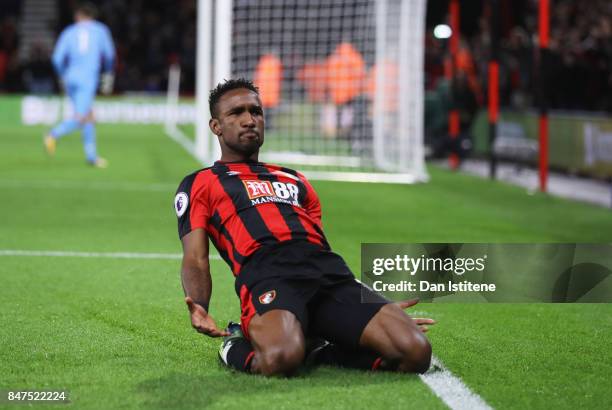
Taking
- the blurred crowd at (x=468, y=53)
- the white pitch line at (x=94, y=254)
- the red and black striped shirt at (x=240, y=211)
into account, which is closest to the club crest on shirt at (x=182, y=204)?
the red and black striped shirt at (x=240, y=211)

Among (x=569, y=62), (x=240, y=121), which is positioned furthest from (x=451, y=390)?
(x=569, y=62)

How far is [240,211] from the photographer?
15.1ft

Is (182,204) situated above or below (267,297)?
above

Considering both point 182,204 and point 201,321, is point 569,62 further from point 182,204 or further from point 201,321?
point 201,321

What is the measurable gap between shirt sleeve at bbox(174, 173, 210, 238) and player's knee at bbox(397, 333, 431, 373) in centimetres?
100

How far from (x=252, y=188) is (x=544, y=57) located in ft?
28.3

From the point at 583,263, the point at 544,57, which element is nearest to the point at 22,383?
the point at 583,263

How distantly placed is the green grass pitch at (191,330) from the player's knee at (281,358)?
0.05 metres

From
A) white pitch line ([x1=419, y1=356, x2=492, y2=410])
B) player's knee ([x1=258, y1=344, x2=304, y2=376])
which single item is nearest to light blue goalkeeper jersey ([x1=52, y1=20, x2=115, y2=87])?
white pitch line ([x1=419, y1=356, x2=492, y2=410])

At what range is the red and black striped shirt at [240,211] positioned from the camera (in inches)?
179

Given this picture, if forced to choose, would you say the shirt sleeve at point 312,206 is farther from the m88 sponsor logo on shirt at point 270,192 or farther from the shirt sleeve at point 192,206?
the shirt sleeve at point 192,206

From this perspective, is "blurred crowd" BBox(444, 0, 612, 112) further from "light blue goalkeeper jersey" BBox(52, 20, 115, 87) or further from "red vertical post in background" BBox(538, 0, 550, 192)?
"light blue goalkeeper jersey" BBox(52, 20, 115, 87)

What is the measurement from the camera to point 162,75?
105ft
